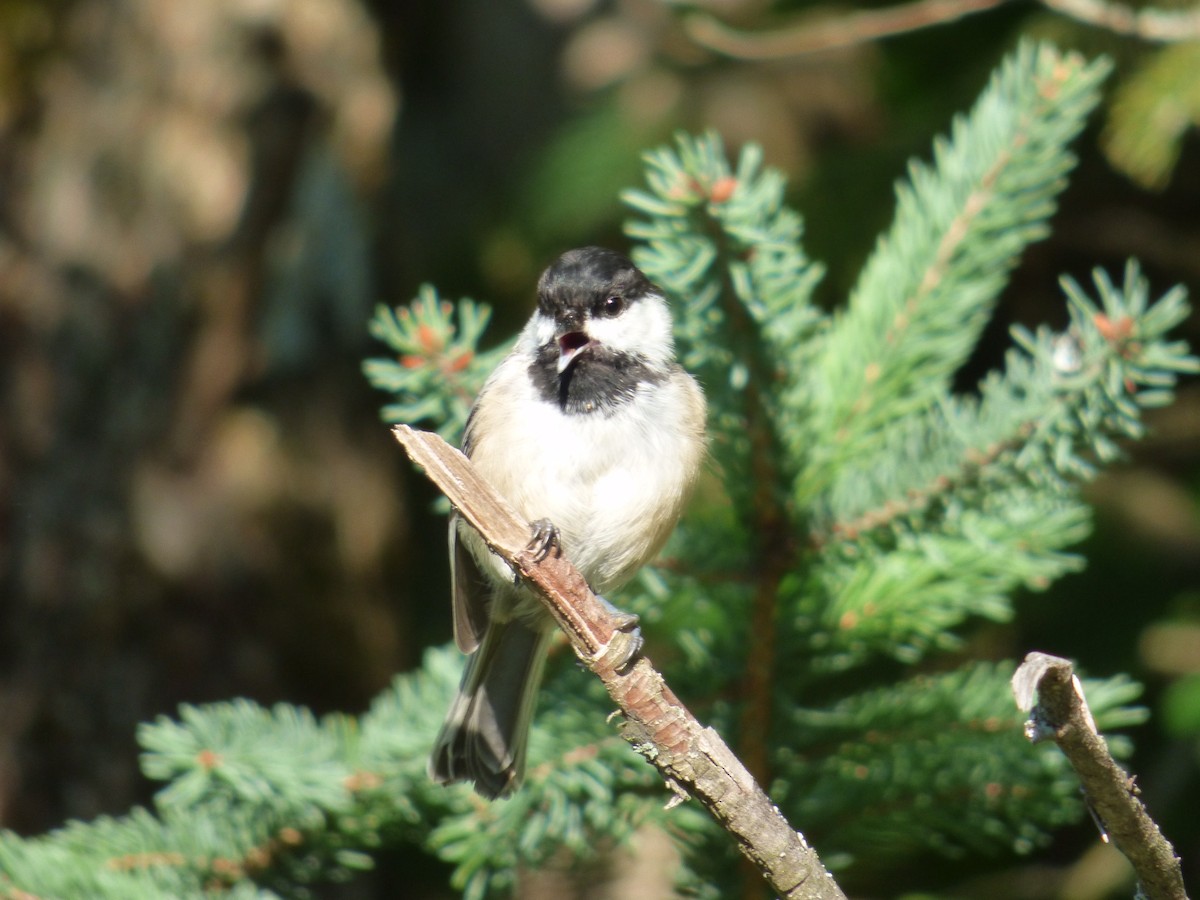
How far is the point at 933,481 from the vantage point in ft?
4.40

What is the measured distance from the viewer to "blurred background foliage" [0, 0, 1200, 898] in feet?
7.47

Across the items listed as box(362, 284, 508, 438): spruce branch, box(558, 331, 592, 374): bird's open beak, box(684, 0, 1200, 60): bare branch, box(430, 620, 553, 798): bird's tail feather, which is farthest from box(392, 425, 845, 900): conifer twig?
box(684, 0, 1200, 60): bare branch

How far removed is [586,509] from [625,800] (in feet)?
1.47

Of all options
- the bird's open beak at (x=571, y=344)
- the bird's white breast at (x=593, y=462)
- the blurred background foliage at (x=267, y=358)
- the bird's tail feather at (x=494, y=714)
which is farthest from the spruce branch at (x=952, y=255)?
the blurred background foliage at (x=267, y=358)

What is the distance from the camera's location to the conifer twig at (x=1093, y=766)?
2.60ft

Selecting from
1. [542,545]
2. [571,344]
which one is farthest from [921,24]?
[542,545]

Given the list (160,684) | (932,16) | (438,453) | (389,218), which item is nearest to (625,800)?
(438,453)

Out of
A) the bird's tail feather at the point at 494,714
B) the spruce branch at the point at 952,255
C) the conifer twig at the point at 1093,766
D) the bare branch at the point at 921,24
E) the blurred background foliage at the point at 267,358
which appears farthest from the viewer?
the blurred background foliage at the point at 267,358

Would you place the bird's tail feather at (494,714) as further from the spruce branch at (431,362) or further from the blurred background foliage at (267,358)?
the blurred background foliage at (267,358)

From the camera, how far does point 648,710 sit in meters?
1.05

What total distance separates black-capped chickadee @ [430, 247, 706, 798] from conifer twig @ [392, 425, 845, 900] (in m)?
0.42

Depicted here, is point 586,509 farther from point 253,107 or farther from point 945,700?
point 253,107

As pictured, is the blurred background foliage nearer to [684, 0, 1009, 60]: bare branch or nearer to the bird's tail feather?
[684, 0, 1009, 60]: bare branch

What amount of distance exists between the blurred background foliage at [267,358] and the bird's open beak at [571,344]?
0.87m
